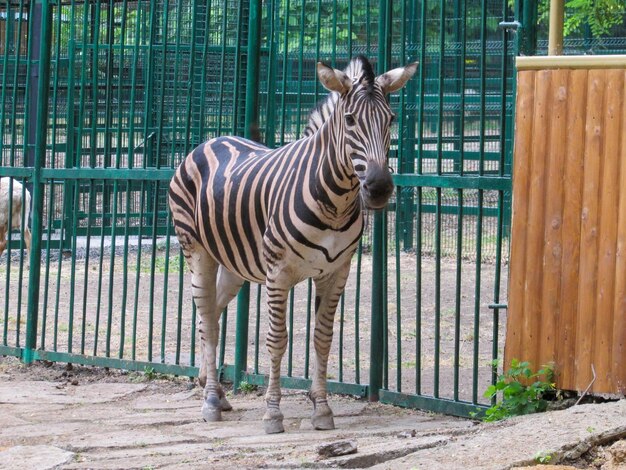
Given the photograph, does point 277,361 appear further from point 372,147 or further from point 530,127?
point 530,127

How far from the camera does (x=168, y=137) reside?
42.8 feet

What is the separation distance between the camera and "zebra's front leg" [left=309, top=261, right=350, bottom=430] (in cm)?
617

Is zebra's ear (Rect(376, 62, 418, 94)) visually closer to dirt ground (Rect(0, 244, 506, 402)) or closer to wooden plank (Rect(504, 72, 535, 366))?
wooden plank (Rect(504, 72, 535, 366))

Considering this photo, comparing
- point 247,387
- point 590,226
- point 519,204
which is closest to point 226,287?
point 247,387

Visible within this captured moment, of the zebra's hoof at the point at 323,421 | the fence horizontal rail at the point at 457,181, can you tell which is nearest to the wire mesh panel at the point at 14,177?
the zebra's hoof at the point at 323,421

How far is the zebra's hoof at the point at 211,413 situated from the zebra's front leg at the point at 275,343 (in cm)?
52

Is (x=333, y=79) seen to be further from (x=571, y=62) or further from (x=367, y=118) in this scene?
(x=571, y=62)

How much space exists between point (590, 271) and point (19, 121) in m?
11.3

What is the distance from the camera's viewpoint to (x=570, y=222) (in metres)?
5.66

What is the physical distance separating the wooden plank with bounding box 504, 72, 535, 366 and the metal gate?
0.26 meters

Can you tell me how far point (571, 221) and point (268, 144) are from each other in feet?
8.51

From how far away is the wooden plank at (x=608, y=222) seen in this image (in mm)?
5512

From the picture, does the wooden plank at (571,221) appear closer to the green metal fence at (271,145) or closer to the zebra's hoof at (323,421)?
the green metal fence at (271,145)

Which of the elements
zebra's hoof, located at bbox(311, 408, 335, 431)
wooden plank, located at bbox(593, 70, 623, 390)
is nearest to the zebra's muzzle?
wooden plank, located at bbox(593, 70, 623, 390)
